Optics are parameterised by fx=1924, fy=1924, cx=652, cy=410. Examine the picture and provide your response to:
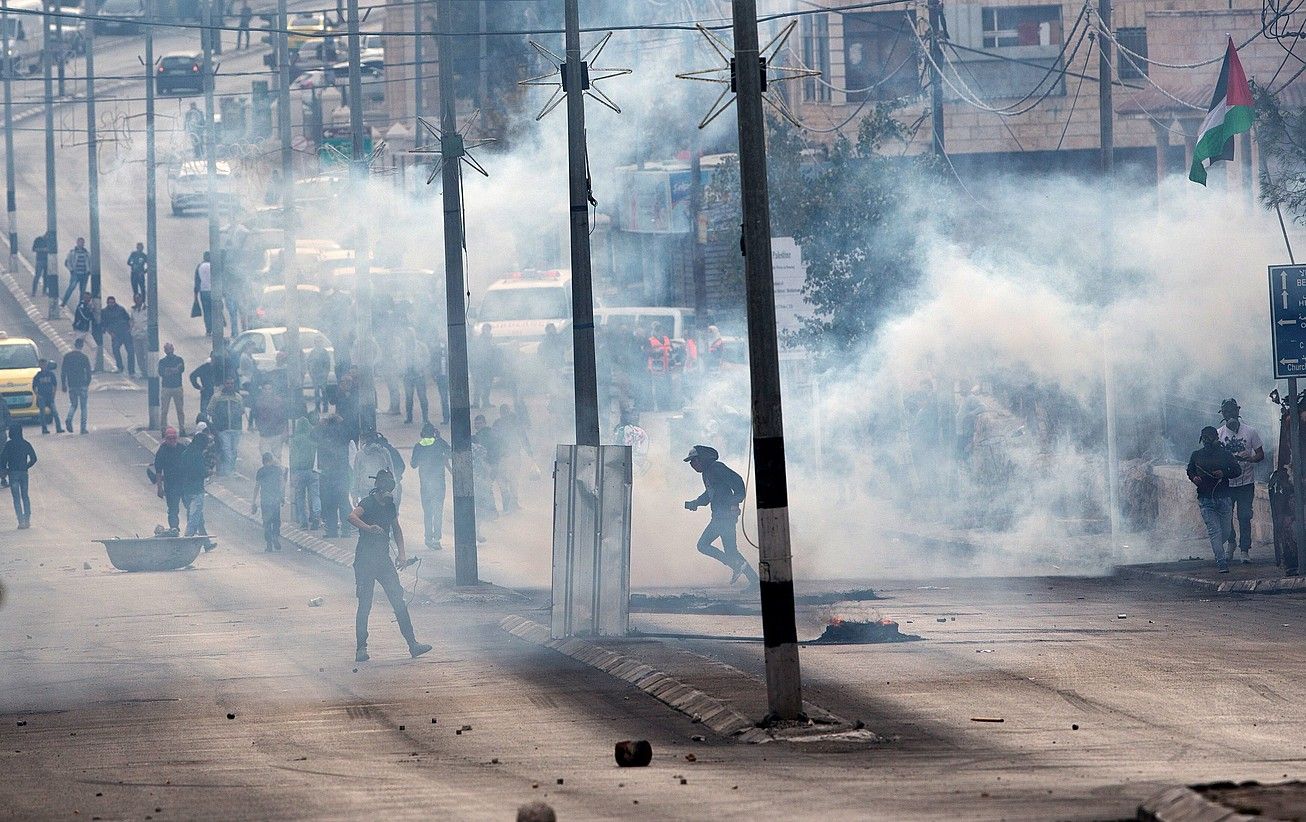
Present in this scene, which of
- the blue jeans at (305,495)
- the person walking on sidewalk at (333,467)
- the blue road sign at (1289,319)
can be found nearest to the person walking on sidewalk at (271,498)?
the person walking on sidewalk at (333,467)

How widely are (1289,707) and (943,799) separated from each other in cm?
397

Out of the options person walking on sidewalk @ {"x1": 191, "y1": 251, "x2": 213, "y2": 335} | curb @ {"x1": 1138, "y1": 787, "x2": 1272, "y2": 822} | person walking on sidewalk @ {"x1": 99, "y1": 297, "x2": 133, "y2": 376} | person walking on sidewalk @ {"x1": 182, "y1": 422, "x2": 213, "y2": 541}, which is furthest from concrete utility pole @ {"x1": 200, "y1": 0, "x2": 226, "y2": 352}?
curb @ {"x1": 1138, "y1": 787, "x2": 1272, "y2": 822}

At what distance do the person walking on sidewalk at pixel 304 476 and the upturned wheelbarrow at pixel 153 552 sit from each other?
117 inches

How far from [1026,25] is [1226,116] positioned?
25.2 meters

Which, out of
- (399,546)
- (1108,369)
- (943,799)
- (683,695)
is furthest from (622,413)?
(943,799)

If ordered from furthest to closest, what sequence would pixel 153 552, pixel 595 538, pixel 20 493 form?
1. pixel 20 493
2. pixel 153 552
3. pixel 595 538

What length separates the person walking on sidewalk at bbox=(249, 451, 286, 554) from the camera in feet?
86.3

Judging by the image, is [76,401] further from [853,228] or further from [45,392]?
[853,228]

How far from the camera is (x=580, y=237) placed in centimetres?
1791

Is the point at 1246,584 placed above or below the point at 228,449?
below

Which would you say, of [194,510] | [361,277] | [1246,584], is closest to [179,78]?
[361,277]

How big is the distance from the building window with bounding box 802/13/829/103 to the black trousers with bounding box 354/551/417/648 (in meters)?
28.0

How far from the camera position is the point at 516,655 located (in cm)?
1582

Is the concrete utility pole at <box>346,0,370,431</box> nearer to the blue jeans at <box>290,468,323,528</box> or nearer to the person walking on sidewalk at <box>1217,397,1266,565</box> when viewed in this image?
the blue jeans at <box>290,468,323,528</box>
